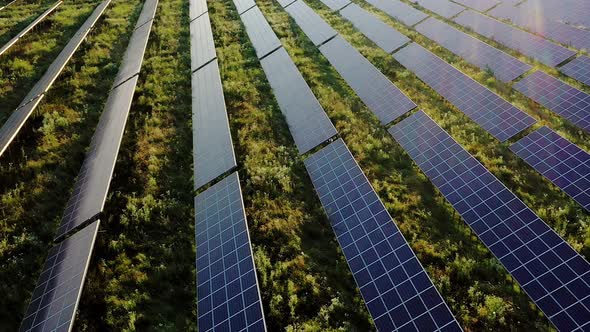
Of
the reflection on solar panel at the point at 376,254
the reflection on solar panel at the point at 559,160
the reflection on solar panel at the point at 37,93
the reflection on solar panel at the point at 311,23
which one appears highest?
the reflection on solar panel at the point at 37,93

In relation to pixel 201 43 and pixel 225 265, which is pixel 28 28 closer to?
pixel 201 43

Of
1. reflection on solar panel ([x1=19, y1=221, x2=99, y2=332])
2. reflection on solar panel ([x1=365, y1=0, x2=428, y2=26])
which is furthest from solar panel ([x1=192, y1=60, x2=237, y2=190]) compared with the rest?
reflection on solar panel ([x1=365, y1=0, x2=428, y2=26])

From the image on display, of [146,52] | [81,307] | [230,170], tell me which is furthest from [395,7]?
[81,307]

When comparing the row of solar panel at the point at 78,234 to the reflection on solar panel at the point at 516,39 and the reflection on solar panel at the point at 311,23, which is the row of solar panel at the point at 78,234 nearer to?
the reflection on solar panel at the point at 311,23

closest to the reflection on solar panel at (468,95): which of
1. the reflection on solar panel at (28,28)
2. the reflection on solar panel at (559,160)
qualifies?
the reflection on solar panel at (559,160)

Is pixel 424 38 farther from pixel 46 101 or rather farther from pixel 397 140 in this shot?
pixel 46 101

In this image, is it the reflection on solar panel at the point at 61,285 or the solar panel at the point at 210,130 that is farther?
the solar panel at the point at 210,130
